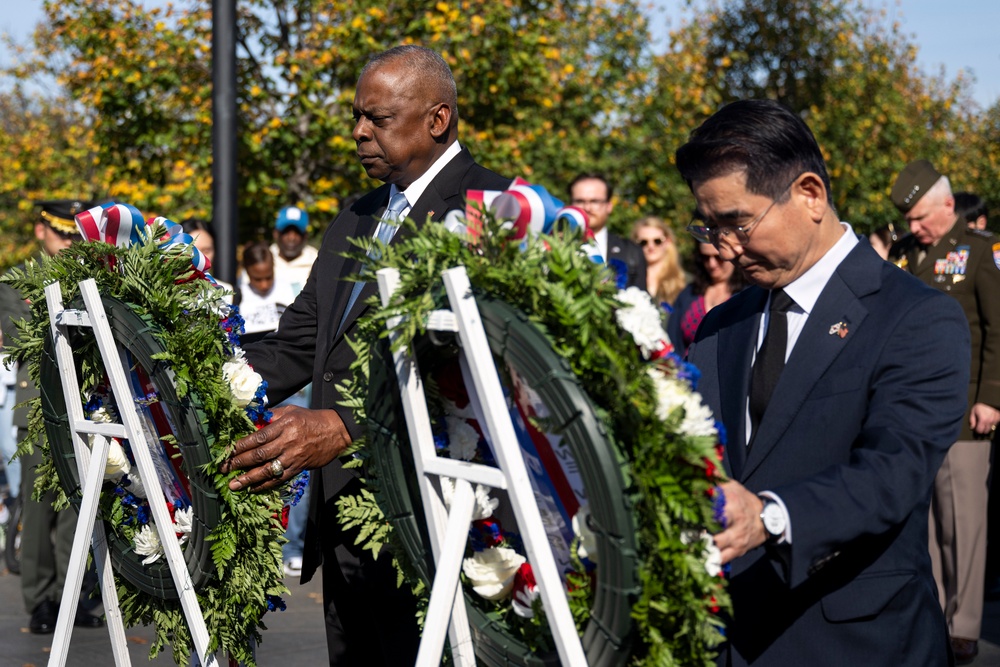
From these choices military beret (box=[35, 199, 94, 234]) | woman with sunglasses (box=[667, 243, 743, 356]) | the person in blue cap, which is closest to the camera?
military beret (box=[35, 199, 94, 234])

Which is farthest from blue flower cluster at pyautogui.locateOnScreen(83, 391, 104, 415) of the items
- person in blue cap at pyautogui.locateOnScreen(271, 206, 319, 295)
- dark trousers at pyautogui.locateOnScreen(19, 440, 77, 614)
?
person in blue cap at pyautogui.locateOnScreen(271, 206, 319, 295)

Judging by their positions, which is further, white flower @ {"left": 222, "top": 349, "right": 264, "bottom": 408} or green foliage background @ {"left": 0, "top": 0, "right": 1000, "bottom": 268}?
green foliage background @ {"left": 0, "top": 0, "right": 1000, "bottom": 268}

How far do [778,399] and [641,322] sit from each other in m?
0.63

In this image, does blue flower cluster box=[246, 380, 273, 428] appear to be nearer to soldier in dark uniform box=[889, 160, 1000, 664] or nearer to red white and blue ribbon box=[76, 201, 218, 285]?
red white and blue ribbon box=[76, 201, 218, 285]

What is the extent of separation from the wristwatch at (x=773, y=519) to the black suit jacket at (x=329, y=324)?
1.26 m

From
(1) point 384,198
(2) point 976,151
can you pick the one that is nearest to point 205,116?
(1) point 384,198

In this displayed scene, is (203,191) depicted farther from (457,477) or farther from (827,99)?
(827,99)

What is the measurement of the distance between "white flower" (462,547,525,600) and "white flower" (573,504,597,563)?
0.82 ft

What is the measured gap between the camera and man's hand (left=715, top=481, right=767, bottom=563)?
2.12 m

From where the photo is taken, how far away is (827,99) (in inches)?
891

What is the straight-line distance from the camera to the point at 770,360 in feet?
8.76

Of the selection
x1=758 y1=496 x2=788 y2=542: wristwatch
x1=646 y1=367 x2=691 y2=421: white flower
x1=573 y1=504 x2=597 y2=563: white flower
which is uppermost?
x1=646 y1=367 x2=691 y2=421: white flower

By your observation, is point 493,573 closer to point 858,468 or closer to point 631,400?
point 631,400

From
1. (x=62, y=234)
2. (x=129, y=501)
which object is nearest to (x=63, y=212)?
(x=62, y=234)
